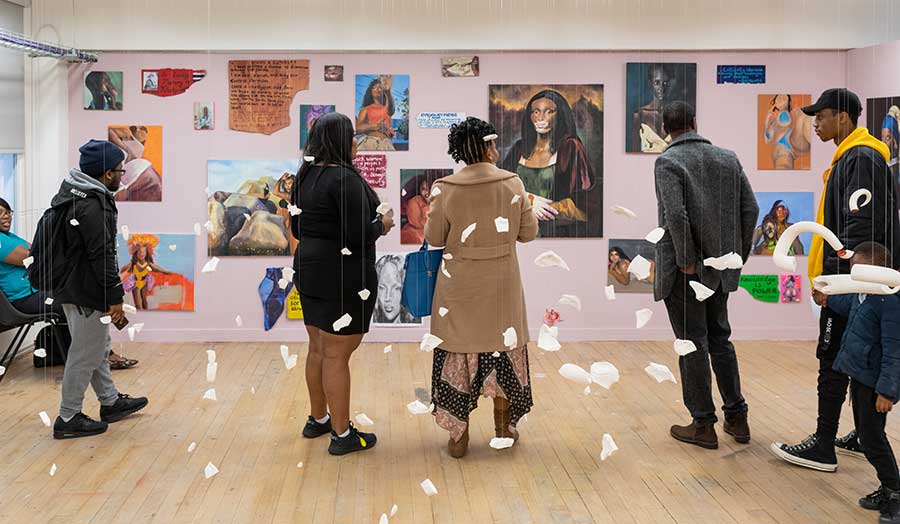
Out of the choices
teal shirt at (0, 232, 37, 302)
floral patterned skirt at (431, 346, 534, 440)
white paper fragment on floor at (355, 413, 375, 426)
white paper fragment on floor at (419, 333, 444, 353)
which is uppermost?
teal shirt at (0, 232, 37, 302)

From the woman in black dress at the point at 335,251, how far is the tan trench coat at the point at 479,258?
31 centimetres

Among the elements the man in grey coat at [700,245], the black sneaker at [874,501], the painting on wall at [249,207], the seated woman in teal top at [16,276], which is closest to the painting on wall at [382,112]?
the painting on wall at [249,207]

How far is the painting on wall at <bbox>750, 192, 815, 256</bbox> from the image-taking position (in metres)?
7.37

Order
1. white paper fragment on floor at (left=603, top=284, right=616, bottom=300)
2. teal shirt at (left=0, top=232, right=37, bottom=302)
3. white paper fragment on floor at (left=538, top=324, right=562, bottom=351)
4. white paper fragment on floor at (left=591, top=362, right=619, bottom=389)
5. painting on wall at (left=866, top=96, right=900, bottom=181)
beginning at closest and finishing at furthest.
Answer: white paper fragment on floor at (left=591, top=362, right=619, bottom=389)
teal shirt at (left=0, top=232, right=37, bottom=302)
painting on wall at (left=866, top=96, right=900, bottom=181)
white paper fragment on floor at (left=538, top=324, right=562, bottom=351)
white paper fragment on floor at (left=603, top=284, right=616, bottom=300)

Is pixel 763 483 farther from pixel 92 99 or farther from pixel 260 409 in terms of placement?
pixel 92 99

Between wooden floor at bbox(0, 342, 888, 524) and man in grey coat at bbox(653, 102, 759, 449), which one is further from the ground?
man in grey coat at bbox(653, 102, 759, 449)

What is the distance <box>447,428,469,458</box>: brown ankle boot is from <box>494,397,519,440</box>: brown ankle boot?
0.20 metres

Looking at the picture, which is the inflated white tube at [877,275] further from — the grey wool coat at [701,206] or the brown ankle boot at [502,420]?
the brown ankle boot at [502,420]

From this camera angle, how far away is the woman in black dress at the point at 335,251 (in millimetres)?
4336

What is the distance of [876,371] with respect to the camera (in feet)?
12.3

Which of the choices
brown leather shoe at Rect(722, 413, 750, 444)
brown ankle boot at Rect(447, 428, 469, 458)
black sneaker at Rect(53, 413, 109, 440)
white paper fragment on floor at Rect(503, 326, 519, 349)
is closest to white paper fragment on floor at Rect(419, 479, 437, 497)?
brown ankle boot at Rect(447, 428, 469, 458)

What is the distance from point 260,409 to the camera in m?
5.35

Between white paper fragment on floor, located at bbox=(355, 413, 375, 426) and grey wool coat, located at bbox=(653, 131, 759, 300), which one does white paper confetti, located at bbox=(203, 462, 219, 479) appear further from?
grey wool coat, located at bbox=(653, 131, 759, 300)

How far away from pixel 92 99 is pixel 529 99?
3.28 meters
